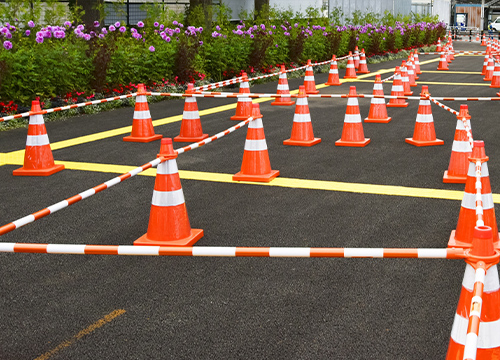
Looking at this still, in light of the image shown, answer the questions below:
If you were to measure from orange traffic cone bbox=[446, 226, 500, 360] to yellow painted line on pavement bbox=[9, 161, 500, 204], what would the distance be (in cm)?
418

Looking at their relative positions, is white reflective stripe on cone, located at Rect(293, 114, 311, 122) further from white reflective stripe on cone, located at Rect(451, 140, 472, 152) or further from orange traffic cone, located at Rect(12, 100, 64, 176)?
orange traffic cone, located at Rect(12, 100, 64, 176)

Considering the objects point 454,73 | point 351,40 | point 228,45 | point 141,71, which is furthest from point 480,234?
point 351,40

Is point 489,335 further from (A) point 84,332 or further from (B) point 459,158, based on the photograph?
(B) point 459,158

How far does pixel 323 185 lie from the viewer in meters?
A: 7.81

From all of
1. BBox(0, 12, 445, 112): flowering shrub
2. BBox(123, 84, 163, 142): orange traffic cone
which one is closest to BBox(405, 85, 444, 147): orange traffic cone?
BBox(123, 84, 163, 142): orange traffic cone

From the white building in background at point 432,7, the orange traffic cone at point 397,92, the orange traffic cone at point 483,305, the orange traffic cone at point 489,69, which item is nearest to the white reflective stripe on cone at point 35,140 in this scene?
the orange traffic cone at point 483,305

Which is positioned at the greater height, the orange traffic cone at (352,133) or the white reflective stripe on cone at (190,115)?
the white reflective stripe on cone at (190,115)

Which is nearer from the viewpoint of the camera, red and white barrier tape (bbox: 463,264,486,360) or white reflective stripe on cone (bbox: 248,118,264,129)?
red and white barrier tape (bbox: 463,264,486,360)

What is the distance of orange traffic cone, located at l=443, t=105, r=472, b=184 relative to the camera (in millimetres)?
7414

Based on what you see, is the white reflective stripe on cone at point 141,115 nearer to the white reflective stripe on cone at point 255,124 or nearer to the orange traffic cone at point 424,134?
the white reflective stripe on cone at point 255,124

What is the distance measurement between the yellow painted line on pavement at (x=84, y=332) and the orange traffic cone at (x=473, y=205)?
2758mm

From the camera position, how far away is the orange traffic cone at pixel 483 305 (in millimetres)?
2758

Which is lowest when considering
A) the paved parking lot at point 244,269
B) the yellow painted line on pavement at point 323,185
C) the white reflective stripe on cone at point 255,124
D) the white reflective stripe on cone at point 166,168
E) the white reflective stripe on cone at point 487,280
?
the paved parking lot at point 244,269

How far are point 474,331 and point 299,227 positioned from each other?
382 centimetres
